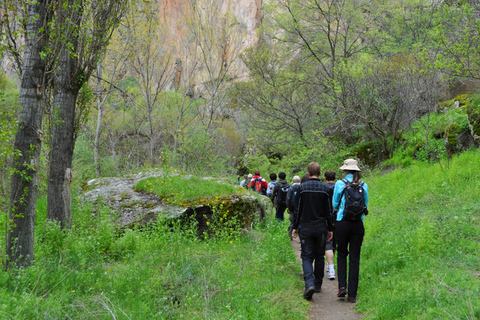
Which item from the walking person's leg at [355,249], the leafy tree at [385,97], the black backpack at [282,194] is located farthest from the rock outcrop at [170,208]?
the leafy tree at [385,97]

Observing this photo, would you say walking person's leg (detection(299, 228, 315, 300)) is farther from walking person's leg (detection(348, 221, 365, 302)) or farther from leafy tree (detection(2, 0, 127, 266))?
leafy tree (detection(2, 0, 127, 266))

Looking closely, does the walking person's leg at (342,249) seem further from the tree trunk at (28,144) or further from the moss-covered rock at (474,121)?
the moss-covered rock at (474,121)

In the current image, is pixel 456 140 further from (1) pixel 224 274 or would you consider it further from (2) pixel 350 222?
(1) pixel 224 274

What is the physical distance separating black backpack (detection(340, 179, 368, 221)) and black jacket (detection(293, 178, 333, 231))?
44cm

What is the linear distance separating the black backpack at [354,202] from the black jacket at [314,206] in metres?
0.44

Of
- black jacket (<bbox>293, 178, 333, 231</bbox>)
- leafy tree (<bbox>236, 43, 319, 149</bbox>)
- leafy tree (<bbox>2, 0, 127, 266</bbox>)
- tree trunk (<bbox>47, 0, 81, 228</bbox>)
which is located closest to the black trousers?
black jacket (<bbox>293, 178, 333, 231</bbox>)

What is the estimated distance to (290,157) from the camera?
56.6 feet

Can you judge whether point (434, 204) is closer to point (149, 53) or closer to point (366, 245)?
point (366, 245)

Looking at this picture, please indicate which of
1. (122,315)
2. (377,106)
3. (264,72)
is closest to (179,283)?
(122,315)

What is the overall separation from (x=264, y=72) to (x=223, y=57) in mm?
2852

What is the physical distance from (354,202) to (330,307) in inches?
62.9

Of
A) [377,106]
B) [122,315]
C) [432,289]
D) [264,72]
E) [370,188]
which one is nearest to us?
[122,315]

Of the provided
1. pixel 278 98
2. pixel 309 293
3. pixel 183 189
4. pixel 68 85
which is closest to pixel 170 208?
pixel 183 189

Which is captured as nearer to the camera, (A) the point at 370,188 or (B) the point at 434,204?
(B) the point at 434,204
